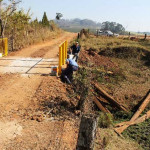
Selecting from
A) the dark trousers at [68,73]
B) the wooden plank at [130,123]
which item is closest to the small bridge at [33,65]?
the dark trousers at [68,73]

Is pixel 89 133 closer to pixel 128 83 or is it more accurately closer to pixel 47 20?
pixel 128 83

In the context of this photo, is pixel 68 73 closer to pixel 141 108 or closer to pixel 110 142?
pixel 141 108

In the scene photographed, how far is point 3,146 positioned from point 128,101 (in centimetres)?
733

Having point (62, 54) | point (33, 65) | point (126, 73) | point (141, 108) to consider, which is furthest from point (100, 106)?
point (126, 73)

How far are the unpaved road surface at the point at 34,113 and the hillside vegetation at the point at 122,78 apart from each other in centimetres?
92

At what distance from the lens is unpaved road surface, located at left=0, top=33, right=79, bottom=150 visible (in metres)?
4.89

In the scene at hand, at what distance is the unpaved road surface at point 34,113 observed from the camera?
4895 mm

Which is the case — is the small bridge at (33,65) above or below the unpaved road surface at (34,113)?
above

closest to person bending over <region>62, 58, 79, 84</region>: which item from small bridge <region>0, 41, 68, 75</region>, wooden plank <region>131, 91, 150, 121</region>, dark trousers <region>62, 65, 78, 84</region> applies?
dark trousers <region>62, 65, 78, 84</region>

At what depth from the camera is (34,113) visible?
616cm

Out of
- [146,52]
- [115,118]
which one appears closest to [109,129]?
[115,118]

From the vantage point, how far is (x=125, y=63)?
17.5m

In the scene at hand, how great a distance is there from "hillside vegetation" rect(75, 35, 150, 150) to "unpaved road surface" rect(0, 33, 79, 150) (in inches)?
36.3

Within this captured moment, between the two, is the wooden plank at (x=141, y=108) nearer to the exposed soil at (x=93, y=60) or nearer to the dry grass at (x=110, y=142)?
the dry grass at (x=110, y=142)
